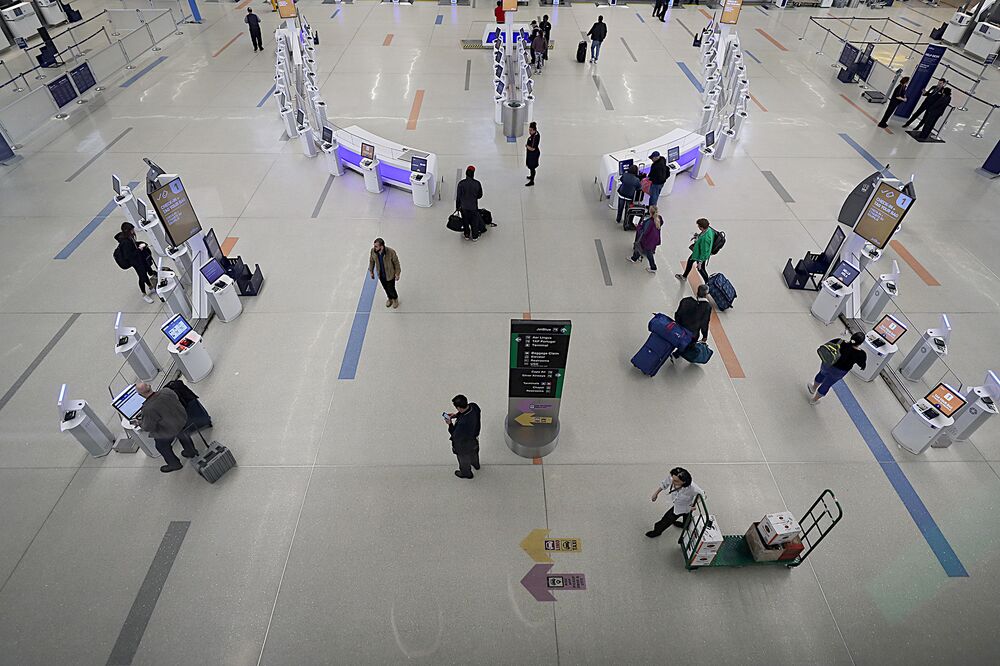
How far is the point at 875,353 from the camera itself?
24.5 ft

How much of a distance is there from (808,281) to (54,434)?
12.1m

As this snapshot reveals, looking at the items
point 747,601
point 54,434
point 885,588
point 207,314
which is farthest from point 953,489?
point 54,434

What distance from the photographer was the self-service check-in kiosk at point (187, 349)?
7.20 m

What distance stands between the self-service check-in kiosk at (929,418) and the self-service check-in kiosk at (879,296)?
6.73ft

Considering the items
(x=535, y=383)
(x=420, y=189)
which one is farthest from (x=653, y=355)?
(x=420, y=189)

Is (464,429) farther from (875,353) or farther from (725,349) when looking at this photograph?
(875,353)

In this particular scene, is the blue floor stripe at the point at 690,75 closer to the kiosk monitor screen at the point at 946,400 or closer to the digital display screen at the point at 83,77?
the kiosk monitor screen at the point at 946,400

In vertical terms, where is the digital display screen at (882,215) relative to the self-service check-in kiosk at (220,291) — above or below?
above

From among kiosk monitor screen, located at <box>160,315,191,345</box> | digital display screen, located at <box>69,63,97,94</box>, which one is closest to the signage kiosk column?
kiosk monitor screen, located at <box>160,315,191,345</box>

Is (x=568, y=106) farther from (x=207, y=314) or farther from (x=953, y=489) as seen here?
(x=953, y=489)

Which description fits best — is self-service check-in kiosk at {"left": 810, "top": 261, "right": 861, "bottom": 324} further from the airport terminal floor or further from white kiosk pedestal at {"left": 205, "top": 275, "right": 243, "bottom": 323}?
white kiosk pedestal at {"left": 205, "top": 275, "right": 243, "bottom": 323}

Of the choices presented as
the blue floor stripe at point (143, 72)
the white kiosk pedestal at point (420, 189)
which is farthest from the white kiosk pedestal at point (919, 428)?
the blue floor stripe at point (143, 72)

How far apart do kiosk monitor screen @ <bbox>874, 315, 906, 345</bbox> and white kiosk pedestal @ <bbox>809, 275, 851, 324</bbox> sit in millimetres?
830

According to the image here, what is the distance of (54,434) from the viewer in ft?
23.0
